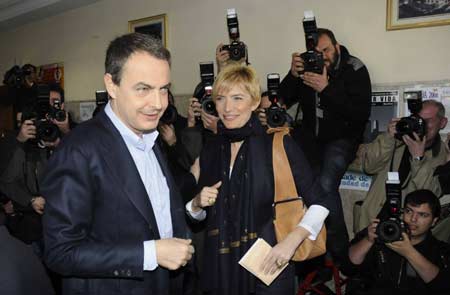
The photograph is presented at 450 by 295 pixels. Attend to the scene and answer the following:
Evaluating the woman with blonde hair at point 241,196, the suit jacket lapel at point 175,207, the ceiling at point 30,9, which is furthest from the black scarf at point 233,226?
the ceiling at point 30,9

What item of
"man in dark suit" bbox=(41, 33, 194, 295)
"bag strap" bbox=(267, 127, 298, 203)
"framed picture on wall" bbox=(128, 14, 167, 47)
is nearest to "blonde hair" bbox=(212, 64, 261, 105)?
"bag strap" bbox=(267, 127, 298, 203)

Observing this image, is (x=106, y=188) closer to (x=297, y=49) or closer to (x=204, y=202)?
(x=204, y=202)

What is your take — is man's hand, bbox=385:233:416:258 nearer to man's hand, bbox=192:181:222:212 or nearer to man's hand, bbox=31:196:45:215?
man's hand, bbox=192:181:222:212

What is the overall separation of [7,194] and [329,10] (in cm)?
247

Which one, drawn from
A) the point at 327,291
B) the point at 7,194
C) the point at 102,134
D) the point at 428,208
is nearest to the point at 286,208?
the point at 102,134

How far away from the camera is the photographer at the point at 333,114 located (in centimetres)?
243

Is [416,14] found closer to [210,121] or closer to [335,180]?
[335,180]

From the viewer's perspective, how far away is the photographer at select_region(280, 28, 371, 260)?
2.43 meters

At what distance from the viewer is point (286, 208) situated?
4.95ft

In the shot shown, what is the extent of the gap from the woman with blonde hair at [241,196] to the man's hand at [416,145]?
46.4 inches

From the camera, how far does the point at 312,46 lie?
2.45 meters

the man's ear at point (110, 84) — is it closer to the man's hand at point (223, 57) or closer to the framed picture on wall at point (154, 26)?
the man's hand at point (223, 57)

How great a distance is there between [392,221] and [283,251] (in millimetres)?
964

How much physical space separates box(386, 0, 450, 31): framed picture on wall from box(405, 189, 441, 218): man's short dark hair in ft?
3.71
